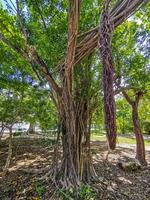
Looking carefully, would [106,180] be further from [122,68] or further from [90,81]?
[122,68]

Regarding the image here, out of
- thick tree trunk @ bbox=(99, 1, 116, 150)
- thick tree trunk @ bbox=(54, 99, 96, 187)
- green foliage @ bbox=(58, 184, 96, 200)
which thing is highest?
thick tree trunk @ bbox=(99, 1, 116, 150)

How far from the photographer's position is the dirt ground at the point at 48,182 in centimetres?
470

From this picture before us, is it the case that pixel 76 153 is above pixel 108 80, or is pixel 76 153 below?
below

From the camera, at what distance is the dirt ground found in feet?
15.4

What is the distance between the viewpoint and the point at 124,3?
2.22 m

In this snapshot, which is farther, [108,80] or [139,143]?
[139,143]

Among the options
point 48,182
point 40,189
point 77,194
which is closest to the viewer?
point 77,194

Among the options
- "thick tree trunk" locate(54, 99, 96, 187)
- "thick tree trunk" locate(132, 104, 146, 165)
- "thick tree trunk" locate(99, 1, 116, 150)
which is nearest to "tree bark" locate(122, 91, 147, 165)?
"thick tree trunk" locate(132, 104, 146, 165)

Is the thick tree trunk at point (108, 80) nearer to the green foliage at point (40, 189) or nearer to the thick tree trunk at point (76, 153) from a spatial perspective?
the thick tree trunk at point (76, 153)

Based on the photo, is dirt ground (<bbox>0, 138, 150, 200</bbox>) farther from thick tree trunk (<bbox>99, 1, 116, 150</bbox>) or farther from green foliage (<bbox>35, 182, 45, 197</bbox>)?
thick tree trunk (<bbox>99, 1, 116, 150</bbox>)

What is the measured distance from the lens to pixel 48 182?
4793 mm

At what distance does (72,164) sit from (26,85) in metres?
2.42

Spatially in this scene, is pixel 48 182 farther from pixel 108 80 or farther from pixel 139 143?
pixel 139 143

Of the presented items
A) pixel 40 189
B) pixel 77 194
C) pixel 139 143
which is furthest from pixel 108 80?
pixel 139 143
